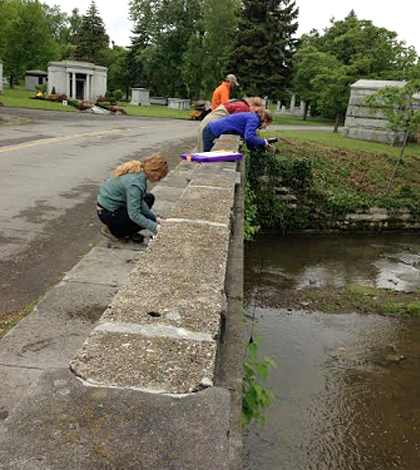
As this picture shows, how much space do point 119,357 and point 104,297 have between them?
7.74 feet

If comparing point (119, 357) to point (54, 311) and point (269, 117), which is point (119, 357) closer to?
point (54, 311)

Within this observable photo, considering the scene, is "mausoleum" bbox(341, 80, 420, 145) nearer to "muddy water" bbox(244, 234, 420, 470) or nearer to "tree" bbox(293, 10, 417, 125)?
"tree" bbox(293, 10, 417, 125)

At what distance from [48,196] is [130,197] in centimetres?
497

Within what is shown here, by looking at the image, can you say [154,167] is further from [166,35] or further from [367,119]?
[166,35]

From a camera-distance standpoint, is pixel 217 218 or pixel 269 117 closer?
pixel 217 218

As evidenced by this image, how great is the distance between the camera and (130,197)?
539 cm

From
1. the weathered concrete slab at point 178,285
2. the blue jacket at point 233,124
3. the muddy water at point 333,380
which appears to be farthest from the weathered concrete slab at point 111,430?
the blue jacket at point 233,124

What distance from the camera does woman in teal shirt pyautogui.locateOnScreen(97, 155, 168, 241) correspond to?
17.6 feet

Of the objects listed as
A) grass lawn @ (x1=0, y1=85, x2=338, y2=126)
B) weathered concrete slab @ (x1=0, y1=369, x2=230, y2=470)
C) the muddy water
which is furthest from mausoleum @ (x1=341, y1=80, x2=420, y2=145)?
weathered concrete slab @ (x1=0, y1=369, x2=230, y2=470)

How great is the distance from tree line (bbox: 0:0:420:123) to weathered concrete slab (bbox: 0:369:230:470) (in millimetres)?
26401

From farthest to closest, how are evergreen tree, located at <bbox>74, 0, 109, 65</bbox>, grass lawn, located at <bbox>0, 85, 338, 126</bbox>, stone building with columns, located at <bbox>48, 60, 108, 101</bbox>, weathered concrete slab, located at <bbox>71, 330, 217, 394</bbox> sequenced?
evergreen tree, located at <bbox>74, 0, 109, 65</bbox> → stone building with columns, located at <bbox>48, 60, 108, 101</bbox> → grass lawn, located at <bbox>0, 85, 338, 126</bbox> → weathered concrete slab, located at <bbox>71, 330, 217, 394</bbox>

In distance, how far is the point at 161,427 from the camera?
1643 millimetres

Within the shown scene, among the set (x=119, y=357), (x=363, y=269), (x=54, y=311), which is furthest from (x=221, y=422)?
(x=363, y=269)

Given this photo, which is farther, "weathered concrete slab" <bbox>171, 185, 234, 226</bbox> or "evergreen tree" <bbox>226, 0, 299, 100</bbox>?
"evergreen tree" <bbox>226, 0, 299, 100</bbox>
